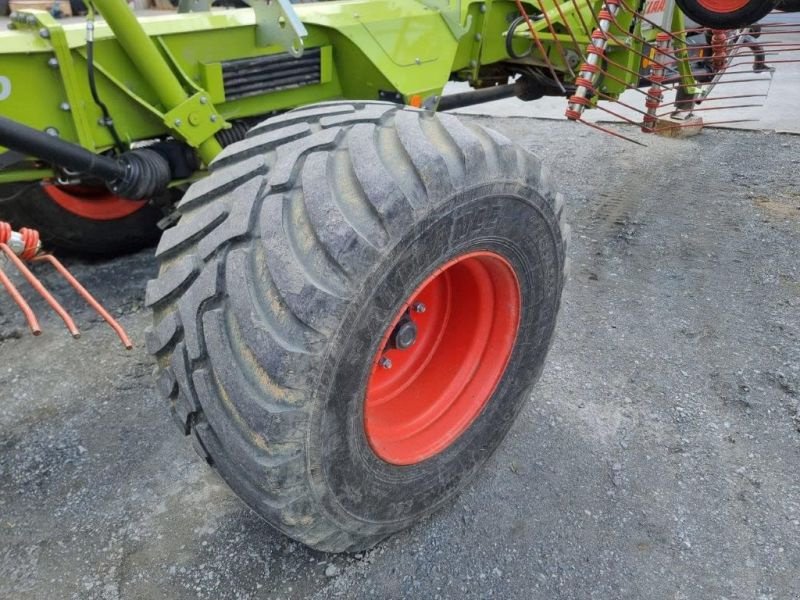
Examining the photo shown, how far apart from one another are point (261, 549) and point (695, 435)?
5.23 feet

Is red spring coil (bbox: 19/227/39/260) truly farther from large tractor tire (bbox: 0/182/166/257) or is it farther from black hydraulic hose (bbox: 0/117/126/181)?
large tractor tire (bbox: 0/182/166/257)

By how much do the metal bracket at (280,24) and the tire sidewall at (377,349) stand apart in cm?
96

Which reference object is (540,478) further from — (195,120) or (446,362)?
(195,120)

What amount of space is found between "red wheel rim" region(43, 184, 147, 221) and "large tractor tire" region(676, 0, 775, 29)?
281cm

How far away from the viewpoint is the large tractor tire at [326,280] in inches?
52.4

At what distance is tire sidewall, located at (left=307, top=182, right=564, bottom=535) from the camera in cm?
142

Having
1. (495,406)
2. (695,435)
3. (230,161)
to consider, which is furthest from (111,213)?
(695,435)

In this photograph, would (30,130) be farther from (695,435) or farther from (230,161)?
(695,435)

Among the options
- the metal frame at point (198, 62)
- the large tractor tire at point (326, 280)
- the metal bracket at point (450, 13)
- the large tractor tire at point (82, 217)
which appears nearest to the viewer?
the large tractor tire at point (326, 280)

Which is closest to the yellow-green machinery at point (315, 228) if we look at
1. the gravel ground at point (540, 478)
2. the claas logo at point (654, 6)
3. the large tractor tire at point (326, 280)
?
the large tractor tire at point (326, 280)

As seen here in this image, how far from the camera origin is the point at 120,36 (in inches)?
77.6

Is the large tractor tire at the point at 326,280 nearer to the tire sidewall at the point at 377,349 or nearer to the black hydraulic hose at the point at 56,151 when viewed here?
the tire sidewall at the point at 377,349

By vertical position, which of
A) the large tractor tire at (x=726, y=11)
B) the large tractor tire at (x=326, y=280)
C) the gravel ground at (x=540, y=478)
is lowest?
the gravel ground at (x=540, y=478)

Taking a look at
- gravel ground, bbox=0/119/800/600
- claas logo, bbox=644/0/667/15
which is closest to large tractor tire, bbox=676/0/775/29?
claas logo, bbox=644/0/667/15
